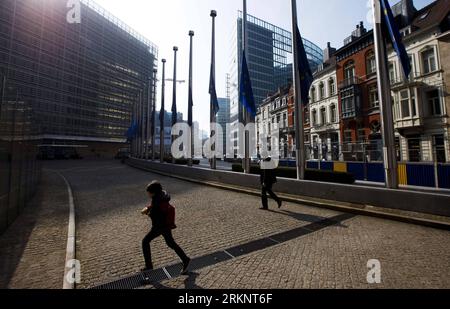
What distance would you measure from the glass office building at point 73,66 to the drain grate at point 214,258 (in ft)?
135

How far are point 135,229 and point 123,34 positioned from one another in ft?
301

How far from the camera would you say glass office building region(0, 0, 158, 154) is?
52.5 meters

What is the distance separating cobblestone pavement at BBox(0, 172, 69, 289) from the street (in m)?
0.02

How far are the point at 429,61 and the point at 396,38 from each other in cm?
2063

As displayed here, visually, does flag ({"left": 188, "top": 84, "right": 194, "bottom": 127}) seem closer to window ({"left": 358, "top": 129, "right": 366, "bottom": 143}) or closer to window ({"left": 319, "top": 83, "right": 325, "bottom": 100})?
window ({"left": 358, "top": 129, "right": 366, "bottom": 143})

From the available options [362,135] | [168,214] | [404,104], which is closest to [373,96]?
[404,104]

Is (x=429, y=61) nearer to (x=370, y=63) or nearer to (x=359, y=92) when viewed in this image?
(x=370, y=63)

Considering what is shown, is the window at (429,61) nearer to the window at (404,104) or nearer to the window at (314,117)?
the window at (404,104)

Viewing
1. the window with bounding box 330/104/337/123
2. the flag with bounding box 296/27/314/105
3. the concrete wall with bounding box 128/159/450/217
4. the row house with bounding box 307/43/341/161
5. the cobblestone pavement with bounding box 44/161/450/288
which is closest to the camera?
the cobblestone pavement with bounding box 44/161/450/288

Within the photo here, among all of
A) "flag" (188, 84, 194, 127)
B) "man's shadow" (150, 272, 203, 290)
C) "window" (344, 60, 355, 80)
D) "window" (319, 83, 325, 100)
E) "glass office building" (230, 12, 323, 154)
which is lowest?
"man's shadow" (150, 272, 203, 290)

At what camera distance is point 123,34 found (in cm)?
8038

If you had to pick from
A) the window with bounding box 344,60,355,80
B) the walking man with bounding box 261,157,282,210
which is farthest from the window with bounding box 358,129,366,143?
the walking man with bounding box 261,157,282,210

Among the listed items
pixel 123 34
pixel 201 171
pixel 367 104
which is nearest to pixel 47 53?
pixel 123 34
